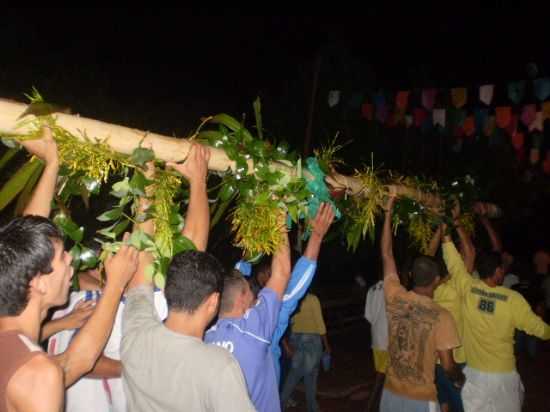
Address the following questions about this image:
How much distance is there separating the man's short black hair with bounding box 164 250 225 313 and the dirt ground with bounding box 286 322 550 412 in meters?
5.02

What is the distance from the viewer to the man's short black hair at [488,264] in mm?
4699

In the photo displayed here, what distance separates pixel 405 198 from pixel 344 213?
0.93 metres

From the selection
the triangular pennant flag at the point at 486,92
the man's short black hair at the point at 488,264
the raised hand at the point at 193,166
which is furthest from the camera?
the triangular pennant flag at the point at 486,92

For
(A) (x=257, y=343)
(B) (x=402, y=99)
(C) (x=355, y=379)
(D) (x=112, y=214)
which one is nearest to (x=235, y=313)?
(A) (x=257, y=343)

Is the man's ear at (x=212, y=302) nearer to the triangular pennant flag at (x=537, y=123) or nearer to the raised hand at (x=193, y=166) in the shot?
A: the raised hand at (x=193, y=166)

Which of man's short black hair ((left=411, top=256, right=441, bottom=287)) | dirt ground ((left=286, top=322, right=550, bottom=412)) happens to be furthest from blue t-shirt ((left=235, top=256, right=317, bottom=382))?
dirt ground ((left=286, top=322, right=550, bottom=412))

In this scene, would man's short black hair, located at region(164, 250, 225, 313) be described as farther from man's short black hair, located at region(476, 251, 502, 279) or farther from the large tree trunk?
man's short black hair, located at region(476, 251, 502, 279)

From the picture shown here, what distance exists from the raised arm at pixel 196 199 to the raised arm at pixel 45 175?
62 centimetres

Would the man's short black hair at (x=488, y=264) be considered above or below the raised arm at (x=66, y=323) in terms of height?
above

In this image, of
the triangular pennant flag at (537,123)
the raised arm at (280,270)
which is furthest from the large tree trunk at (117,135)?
the triangular pennant flag at (537,123)

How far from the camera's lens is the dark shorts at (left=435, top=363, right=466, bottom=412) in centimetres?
474

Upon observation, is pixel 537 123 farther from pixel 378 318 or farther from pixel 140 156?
pixel 140 156

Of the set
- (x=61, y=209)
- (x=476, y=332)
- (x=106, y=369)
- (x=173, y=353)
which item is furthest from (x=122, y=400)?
(x=476, y=332)

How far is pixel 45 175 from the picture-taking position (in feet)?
7.43
